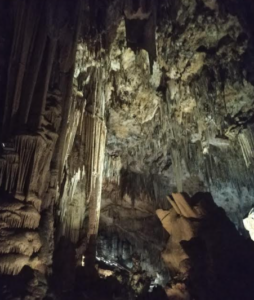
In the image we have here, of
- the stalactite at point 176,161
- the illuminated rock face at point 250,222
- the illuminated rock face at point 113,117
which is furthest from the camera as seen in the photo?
the illuminated rock face at point 250,222

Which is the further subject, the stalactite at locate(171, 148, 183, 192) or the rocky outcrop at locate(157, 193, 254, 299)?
the stalactite at locate(171, 148, 183, 192)

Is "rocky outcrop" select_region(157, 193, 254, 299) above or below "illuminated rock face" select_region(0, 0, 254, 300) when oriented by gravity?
below

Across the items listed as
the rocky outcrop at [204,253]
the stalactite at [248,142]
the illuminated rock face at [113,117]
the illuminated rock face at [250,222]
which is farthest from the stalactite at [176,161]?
the rocky outcrop at [204,253]

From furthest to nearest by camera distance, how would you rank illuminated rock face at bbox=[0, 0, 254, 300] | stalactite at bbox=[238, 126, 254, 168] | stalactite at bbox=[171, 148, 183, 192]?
stalactite at bbox=[171, 148, 183, 192], stalactite at bbox=[238, 126, 254, 168], illuminated rock face at bbox=[0, 0, 254, 300]

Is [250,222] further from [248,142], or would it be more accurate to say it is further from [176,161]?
[248,142]

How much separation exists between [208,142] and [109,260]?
6111 millimetres

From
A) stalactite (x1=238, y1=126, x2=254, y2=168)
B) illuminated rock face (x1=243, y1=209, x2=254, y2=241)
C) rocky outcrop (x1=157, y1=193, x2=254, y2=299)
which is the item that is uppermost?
stalactite (x1=238, y1=126, x2=254, y2=168)

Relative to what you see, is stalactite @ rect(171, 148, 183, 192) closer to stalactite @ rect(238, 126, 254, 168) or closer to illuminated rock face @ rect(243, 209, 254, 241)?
stalactite @ rect(238, 126, 254, 168)

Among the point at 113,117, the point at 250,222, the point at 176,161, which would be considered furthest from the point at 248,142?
the point at 113,117

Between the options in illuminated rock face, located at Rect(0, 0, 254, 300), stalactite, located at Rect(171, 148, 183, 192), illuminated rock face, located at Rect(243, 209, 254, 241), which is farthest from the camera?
illuminated rock face, located at Rect(243, 209, 254, 241)

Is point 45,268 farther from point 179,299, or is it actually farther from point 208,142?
point 208,142

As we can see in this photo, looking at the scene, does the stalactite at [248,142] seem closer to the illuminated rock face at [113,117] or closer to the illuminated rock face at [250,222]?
the illuminated rock face at [113,117]

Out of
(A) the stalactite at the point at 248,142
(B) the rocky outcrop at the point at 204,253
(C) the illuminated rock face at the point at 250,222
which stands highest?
(A) the stalactite at the point at 248,142

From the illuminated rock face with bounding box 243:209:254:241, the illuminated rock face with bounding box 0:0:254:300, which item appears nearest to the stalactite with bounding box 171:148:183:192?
the illuminated rock face with bounding box 0:0:254:300
